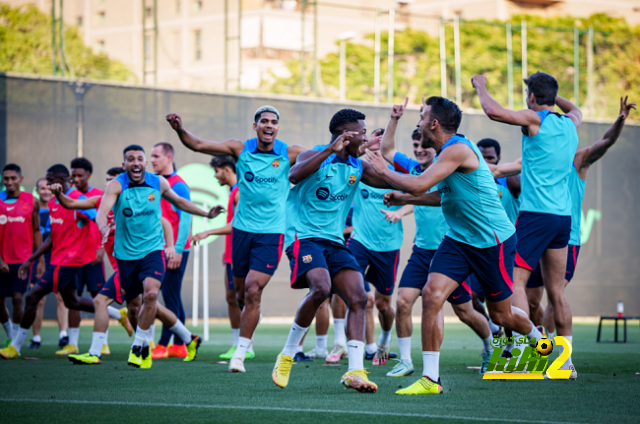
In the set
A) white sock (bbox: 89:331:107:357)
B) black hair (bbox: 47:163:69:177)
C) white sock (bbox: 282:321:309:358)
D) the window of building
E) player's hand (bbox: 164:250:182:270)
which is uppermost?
the window of building

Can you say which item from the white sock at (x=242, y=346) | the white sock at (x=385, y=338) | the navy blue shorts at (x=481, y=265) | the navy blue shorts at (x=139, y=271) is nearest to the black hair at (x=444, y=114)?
the navy blue shorts at (x=481, y=265)

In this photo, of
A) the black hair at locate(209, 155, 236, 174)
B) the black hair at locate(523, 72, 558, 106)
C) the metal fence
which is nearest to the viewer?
the black hair at locate(523, 72, 558, 106)

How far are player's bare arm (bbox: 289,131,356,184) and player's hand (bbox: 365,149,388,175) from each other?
0.98 feet

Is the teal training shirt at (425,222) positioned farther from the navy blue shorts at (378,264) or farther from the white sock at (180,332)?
the white sock at (180,332)

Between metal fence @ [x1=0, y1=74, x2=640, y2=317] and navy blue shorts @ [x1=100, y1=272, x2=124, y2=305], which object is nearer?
navy blue shorts @ [x1=100, y1=272, x2=124, y2=305]

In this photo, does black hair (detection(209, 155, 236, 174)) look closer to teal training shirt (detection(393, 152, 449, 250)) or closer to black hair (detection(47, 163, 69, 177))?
black hair (detection(47, 163, 69, 177))

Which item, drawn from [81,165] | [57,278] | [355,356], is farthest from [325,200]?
[81,165]

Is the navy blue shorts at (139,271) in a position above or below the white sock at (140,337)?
above

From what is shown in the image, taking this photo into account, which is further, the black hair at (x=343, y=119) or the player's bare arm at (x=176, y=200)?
the player's bare arm at (x=176, y=200)

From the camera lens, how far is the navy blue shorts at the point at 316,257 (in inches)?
244

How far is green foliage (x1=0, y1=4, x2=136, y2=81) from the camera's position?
15.9 metres

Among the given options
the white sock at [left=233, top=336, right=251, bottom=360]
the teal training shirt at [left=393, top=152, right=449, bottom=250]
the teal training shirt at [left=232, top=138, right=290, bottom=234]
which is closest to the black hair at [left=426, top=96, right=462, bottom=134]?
the teal training shirt at [left=393, top=152, right=449, bottom=250]

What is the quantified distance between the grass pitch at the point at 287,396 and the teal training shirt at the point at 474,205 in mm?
1182

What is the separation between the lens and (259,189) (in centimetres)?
786
